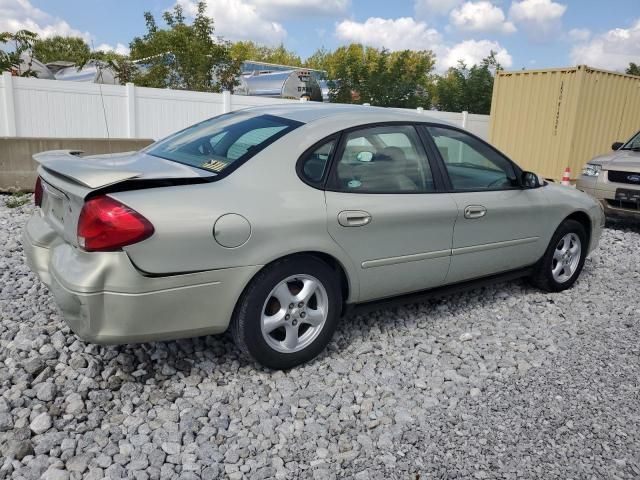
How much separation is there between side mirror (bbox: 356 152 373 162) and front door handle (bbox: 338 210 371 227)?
0.36 meters

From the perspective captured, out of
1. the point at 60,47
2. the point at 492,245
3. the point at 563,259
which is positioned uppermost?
the point at 60,47

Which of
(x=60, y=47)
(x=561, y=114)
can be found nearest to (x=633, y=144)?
(x=561, y=114)

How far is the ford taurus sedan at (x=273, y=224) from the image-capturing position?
107 inches

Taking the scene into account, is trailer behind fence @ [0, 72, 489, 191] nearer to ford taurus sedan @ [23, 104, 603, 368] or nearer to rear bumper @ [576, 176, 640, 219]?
rear bumper @ [576, 176, 640, 219]

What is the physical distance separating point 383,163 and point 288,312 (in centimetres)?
118

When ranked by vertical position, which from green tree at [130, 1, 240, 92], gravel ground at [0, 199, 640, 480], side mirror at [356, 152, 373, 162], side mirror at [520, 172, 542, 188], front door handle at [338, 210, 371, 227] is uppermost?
green tree at [130, 1, 240, 92]

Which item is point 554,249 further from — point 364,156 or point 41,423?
point 41,423

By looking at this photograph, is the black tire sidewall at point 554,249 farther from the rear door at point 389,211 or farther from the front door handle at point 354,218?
the front door handle at point 354,218

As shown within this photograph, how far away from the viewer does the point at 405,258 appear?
3691 mm

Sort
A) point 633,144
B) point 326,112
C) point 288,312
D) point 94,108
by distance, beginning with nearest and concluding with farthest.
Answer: point 288,312, point 326,112, point 633,144, point 94,108

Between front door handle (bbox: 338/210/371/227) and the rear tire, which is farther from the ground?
front door handle (bbox: 338/210/371/227)

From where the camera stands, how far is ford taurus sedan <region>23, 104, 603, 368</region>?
107 inches

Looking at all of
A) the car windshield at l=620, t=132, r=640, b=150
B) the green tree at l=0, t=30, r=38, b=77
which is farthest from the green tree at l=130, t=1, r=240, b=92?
the car windshield at l=620, t=132, r=640, b=150

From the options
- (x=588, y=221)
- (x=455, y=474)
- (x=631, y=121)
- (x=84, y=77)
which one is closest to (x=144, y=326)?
(x=455, y=474)
